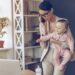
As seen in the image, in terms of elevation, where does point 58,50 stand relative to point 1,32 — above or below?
below

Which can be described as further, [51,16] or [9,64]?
[51,16]

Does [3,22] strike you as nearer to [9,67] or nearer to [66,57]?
[66,57]

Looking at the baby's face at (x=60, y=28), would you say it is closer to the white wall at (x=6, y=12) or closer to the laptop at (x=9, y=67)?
the white wall at (x=6, y=12)

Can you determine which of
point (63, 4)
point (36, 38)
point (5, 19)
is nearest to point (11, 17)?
point (5, 19)

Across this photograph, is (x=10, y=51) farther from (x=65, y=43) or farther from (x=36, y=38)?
(x=65, y=43)

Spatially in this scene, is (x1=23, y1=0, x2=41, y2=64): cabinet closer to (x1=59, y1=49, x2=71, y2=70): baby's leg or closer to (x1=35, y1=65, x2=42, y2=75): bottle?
(x1=35, y1=65, x2=42, y2=75): bottle

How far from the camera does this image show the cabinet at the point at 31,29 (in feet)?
13.8

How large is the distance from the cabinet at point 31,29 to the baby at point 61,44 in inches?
10.9

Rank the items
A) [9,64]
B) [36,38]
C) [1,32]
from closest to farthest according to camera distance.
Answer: [9,64] < [1,32] < [36,38]

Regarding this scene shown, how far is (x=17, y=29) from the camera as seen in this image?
4168 millimetres

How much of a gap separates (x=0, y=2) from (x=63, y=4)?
3.59 feet

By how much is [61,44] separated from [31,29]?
1.97ft

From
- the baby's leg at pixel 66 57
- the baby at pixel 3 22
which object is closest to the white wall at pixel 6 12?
the baby at pixel 3 22

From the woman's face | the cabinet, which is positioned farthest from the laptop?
the woman's face
